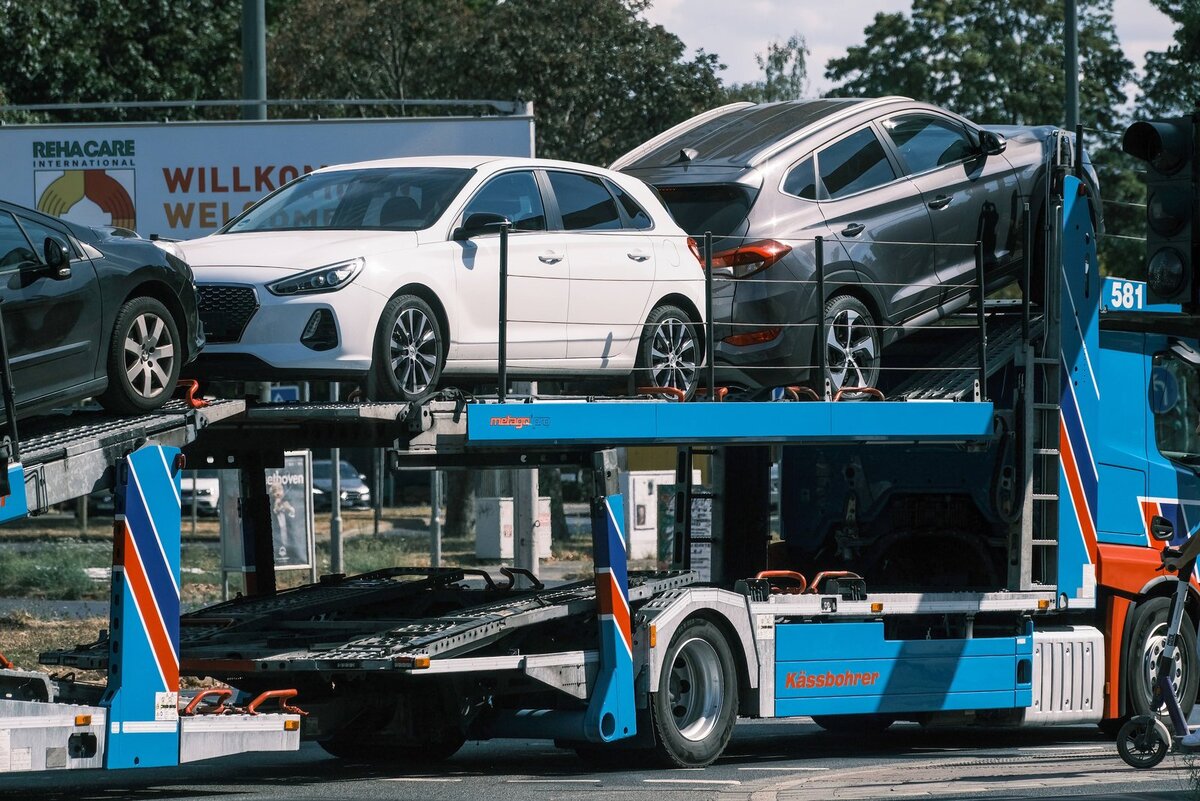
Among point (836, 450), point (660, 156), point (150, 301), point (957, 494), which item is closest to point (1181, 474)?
point (957, 494)

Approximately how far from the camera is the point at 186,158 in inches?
774

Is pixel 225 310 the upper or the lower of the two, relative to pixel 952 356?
upper

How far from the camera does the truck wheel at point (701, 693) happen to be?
10.6 metres

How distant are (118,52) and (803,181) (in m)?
28.4

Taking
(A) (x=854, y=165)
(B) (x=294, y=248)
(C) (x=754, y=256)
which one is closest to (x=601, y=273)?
(C) (x=754, y=256)

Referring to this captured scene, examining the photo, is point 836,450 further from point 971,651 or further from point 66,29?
point 66,29

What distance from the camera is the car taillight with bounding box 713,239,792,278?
38.4 feet

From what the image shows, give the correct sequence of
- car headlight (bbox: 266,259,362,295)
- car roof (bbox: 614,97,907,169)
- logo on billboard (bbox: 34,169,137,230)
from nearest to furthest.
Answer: car headlight (bbox: 266,259,362,295), car roof (bbox: 614,97,907,169), logo on billboard (bbox: 34,169,137,230)

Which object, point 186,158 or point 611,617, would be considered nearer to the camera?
point 611,617

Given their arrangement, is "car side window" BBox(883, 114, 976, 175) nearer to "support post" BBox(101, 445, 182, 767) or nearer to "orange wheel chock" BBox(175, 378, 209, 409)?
"orange wheel chock" BBox(175, 378, 209, 409)

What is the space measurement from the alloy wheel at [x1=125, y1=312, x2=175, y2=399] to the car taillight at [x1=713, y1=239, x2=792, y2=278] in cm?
390

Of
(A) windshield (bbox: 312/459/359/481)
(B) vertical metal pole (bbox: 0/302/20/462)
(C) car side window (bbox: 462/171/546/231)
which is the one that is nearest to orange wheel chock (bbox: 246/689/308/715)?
(B) vertical metal pole (bbox: 0/302/20/462)

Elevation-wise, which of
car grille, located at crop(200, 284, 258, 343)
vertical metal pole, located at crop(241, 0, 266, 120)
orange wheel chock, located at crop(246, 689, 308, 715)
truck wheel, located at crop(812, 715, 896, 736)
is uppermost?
vertical metal pole, located at crop(241, 0, 266, 120)

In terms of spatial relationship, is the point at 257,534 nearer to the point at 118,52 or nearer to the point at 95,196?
the point at 95,196
